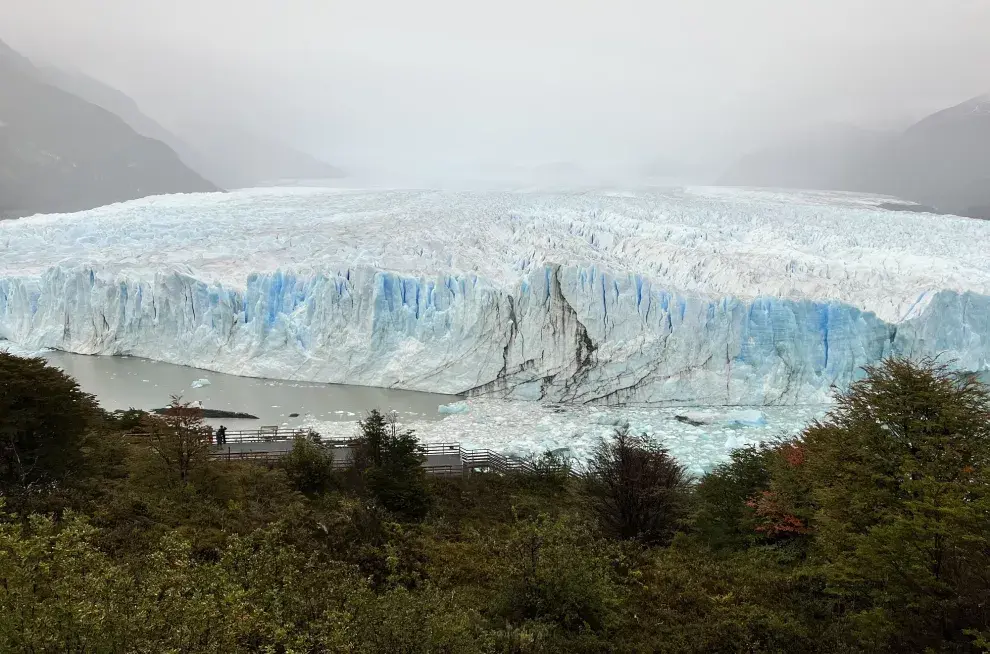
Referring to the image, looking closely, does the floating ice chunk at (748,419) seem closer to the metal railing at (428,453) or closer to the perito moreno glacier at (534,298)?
the perito moreno glacier at (534,298)

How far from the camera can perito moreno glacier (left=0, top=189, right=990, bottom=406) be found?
1670cm

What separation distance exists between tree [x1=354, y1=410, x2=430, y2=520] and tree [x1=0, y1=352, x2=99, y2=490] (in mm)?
3998

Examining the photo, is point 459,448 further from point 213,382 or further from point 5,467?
point 213,382

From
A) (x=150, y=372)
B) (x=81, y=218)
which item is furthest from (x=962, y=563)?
(x=81, y=218)

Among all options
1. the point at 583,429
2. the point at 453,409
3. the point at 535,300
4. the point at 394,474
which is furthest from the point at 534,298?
the point at 394,474

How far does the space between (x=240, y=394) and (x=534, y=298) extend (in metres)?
8.86

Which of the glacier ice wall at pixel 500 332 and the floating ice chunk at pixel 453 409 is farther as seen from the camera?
the glacier ice wall at pixel 500 332

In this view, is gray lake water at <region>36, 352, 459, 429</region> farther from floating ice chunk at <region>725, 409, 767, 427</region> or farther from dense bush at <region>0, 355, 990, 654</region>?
floating ice chunk at <region>725, 409, 767, 427</region>

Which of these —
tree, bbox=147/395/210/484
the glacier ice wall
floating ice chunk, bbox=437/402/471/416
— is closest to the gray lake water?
floating ice chunk, bbox=437/402/471/416

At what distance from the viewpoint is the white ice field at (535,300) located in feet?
54.4

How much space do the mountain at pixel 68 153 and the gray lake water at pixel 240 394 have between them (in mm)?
22618

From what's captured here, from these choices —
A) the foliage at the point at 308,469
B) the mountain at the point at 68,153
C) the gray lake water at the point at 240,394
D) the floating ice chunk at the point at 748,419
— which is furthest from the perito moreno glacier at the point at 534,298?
the mountain at the point at 68,153

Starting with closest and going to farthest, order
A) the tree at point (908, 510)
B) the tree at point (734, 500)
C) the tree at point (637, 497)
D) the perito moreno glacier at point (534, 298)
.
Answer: the tree at point (908, 510) → the tree at point (734, 500) → the tree at point (637, 497) → the perito moreno glacier at point (534, 298)

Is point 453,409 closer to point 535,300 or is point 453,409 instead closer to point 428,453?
point 428,453
